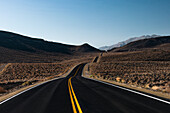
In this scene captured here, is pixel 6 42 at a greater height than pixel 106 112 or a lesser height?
greater

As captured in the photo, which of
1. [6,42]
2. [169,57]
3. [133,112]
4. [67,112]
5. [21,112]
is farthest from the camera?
[6,42]

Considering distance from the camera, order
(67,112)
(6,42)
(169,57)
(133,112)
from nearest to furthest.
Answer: (133,112) → (67,112) → (169,57) → (6,42)

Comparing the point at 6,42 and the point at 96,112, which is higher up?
the point at 6,42

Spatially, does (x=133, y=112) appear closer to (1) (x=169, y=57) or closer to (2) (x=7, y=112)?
(2) (x=7, y=112)

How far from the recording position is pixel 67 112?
235 inches

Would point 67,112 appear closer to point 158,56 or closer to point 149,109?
point 149,109

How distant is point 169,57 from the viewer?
9044cm

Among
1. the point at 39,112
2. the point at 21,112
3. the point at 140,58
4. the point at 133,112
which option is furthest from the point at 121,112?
the point at 140,58

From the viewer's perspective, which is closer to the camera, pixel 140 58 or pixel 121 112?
pixel 121 112

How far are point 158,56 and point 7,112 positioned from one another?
9995 cm

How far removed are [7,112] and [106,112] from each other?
418 centimetres

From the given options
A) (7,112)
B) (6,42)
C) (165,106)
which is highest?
(6,42)

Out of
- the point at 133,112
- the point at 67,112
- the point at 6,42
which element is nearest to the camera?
the point at 133,112

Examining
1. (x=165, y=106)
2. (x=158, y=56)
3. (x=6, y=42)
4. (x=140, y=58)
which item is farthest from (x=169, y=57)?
(x=6, y=42)
